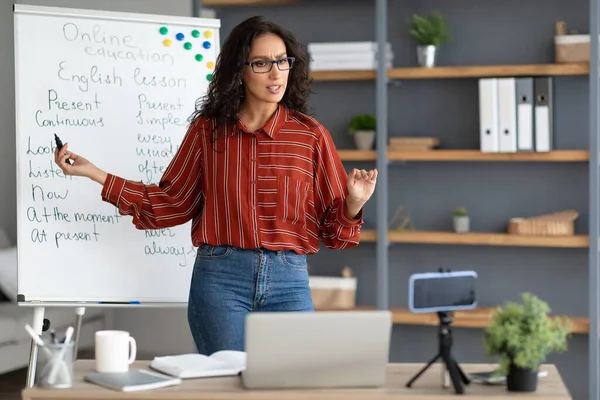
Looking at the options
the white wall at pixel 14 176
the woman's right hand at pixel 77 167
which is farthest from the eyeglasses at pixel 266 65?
the white wall at pixel 14 176

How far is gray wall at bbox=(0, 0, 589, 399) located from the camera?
4184 millimetres

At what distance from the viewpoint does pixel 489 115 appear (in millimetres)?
4035

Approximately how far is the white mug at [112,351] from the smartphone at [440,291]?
0.59 metres

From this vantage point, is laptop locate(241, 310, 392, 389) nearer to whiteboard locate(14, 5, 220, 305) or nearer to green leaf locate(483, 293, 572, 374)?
green leaf locate(483, 293, 572, 374)

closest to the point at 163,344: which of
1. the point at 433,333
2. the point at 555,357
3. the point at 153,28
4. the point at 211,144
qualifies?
the point at 433,333

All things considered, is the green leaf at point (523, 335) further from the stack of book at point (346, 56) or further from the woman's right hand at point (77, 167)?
the stack of book at point (346, 56)

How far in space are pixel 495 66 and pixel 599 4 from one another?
51 centimetres

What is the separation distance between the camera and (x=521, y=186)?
4258 millimetres

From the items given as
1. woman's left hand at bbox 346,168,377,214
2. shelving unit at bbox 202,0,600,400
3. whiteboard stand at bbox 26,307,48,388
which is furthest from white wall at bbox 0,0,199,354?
woman's left hand at bbox 346,168,377,214

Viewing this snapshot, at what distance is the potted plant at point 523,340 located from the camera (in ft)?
5.42

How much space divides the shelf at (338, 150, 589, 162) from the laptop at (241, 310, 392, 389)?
249cm

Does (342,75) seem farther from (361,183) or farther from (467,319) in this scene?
(361,183)

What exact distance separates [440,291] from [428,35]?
2624 mm

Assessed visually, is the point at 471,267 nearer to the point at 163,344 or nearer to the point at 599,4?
the point at 599,4
